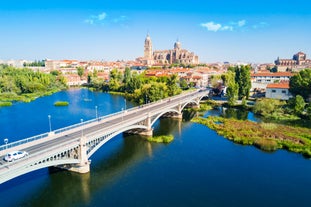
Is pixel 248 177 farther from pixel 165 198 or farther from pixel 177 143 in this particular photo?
pixel 177 143

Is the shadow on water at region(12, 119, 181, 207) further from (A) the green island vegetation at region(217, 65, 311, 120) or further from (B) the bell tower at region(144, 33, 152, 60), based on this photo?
(B) the bell tower at region(144, 33, 152, 60)

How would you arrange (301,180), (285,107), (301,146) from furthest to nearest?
(285,107) < (301,146) < (301,180)

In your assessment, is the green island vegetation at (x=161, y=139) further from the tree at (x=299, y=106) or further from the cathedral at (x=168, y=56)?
the cathedral at (x=168, y=56)

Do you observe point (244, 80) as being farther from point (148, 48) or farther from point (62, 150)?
point (148, 48)

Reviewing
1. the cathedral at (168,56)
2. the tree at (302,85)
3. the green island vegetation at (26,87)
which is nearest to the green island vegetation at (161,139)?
the tree at (302,85)

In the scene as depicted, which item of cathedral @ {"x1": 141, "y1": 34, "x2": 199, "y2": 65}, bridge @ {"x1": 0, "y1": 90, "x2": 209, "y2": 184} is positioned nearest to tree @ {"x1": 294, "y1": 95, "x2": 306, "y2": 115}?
bridge @ {"x1": 0, "y1": 90, "x2": 209, "y2": 184}

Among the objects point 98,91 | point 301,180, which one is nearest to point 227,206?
point 301,180
